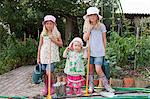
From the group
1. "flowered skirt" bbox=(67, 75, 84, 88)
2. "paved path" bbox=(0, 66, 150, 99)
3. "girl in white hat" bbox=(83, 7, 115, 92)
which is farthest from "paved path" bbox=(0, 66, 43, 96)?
"girl in white hat" bbox=(83, 7, 115, 92)

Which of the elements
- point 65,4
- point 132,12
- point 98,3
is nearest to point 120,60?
point 98,3

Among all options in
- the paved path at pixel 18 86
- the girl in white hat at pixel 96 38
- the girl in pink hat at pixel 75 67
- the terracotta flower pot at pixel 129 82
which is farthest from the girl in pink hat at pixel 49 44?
the terracotta flower pot at pixel 129 82

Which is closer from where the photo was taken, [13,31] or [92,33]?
[92,33]

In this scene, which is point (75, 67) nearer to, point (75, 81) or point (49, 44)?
point (75, 81)

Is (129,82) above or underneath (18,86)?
above

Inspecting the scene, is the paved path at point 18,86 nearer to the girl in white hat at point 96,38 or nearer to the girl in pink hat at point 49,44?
the girl in pink hat at point 49,44

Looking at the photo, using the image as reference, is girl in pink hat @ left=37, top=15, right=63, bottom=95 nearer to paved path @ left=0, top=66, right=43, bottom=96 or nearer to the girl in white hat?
the girl in white hat

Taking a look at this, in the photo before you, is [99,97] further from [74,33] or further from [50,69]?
[74,33]

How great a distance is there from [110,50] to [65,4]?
458cm

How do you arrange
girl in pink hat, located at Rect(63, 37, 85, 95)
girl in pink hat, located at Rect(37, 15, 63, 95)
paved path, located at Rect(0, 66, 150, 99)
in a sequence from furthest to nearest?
paved path, located at Rect(0, 66, 150, 99) < girl in pink hat, located at Rect(63, 37, 85, 95) < girl in pink hat, located at Rect(37, 15, 63, 95)

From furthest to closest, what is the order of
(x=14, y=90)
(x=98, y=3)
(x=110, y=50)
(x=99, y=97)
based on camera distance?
1. (x=98, y=3)
2. (x=110, y=50)
3. (x=14, y=90)
4. (x=99, y=97)

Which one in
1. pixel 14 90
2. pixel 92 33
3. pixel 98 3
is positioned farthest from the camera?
pixel 98 3

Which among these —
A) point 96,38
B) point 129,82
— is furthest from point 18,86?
point 96,38

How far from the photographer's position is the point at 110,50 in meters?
6.95
